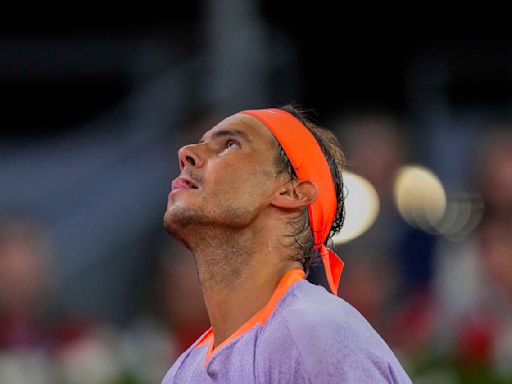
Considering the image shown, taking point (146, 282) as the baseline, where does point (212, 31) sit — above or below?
above

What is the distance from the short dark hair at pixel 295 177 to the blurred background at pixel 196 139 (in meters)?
1.77

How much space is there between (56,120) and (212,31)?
221cm

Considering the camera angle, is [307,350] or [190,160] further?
[190,160]

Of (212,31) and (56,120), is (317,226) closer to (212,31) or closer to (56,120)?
(212,31)

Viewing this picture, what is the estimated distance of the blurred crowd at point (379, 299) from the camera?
18.7 ft

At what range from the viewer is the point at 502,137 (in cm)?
652

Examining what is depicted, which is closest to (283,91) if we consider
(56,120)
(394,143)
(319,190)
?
(394,143)

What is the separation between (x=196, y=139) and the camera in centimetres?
664

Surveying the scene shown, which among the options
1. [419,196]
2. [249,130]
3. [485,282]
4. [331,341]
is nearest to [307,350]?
[331,341]

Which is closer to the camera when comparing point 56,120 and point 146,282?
point 146,282

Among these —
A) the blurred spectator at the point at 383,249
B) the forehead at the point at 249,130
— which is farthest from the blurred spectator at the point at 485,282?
the forehead at the point at 249,130

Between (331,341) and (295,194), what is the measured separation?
27.4 inches

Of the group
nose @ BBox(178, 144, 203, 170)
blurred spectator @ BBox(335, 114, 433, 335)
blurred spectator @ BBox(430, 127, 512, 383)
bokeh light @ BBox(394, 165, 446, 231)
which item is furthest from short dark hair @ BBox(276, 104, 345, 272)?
bokeh light @ BBox(394, 165, 446, 231)

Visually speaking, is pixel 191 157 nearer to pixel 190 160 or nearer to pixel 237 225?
pixel 190 160
